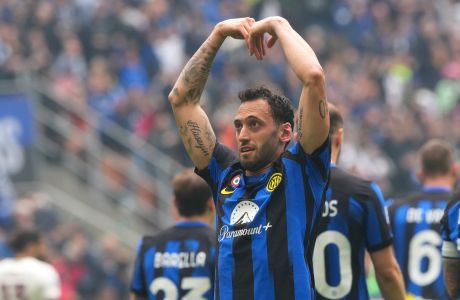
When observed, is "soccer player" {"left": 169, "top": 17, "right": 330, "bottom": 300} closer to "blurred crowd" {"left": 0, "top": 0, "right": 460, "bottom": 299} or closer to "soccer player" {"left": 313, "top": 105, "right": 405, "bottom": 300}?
"soccer player" {"left": 313, "top": 105, "right": 405, "bottom": 300}

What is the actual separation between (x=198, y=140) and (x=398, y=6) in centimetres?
1709

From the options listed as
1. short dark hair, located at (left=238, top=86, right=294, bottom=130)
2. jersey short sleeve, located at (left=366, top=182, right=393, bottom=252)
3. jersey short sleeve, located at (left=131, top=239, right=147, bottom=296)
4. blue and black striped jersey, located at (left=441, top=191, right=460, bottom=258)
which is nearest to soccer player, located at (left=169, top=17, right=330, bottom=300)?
short dark hair, located at (left=238, top=86, right=294, bottom=130)

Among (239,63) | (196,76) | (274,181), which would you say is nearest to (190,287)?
(196,76)

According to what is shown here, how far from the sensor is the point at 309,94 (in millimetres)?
5754

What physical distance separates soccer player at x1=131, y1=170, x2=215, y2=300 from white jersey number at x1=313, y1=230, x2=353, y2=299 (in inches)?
34.5

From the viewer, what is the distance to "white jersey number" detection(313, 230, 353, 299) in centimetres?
720

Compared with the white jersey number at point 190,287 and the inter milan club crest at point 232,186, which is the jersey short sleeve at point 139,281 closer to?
the white jersey number at point 190,287

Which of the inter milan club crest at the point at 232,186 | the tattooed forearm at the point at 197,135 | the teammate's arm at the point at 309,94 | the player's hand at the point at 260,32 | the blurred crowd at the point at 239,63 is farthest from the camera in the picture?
the blurred crowd at the point at 239,63

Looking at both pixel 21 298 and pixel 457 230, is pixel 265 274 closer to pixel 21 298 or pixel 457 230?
pixel 457 230

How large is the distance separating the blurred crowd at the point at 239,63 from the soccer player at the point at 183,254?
9123 mm

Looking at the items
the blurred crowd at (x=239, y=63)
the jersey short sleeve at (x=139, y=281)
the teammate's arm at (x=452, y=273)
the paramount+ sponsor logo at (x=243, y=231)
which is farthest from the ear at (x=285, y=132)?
the blurred crowd at (x=239, y=63)

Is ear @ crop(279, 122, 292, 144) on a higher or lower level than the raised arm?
lower

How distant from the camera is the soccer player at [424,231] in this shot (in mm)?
8719

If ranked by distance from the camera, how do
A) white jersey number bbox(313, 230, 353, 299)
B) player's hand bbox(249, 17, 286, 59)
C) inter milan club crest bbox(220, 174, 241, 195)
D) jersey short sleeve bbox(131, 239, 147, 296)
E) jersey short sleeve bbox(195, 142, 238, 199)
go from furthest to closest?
jersey short sleeve bbox(131, 239, 147, 296)
white jersey number bbox(313, 230, 353, 299)
jersey short sleeve bbox(195, 142, 238, 199)
inter milan club crest bbox(220, 174, 241, 195)
player's hand bbox(249, 17, 286, 59)
